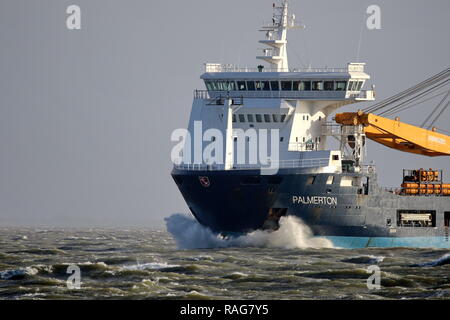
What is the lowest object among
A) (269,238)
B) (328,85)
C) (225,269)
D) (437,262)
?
(225,269)

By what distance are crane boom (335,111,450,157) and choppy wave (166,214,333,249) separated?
687cm

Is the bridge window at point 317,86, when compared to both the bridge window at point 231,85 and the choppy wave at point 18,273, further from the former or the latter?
the choppy wave at point 18,273

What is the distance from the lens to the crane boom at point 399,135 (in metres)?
62.3

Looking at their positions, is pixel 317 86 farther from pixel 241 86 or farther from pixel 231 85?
pixel 231 85

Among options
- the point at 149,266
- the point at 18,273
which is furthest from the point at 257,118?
the point at 18,273

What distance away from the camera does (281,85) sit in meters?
61.0

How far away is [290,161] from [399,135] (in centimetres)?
832

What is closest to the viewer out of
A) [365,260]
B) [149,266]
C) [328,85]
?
[149,266]

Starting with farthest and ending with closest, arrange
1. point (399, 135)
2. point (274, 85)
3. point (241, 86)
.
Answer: point (399, 135), point (241, 86), point (274, 85)

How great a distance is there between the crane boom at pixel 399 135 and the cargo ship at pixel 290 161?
0.29 feet

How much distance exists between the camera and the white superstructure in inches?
2346

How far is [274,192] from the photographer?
5762 centimetres

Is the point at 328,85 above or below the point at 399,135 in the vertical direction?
above

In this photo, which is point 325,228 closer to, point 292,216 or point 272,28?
point 292,216
